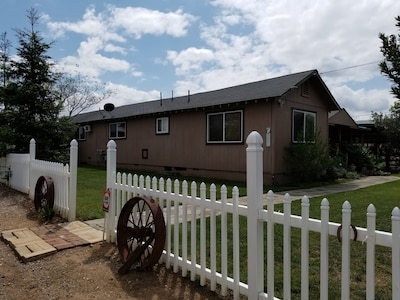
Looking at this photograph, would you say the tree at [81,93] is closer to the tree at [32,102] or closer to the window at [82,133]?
the window at [82,133]

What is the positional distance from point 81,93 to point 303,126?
24.8 metres

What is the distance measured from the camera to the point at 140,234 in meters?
3.97

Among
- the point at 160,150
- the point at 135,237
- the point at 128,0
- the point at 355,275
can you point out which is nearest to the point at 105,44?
the point at 160,150

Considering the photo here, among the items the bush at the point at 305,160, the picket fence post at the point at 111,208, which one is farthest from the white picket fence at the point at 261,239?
the bush at the point at 305,160

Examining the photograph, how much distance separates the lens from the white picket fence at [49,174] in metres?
5.88

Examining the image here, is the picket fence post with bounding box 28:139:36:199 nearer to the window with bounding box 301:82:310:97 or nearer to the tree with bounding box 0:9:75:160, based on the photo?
the tree with bounding box 0:9:75:160

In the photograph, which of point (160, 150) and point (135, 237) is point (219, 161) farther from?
point (135, 237)

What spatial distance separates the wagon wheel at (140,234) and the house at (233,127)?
307 inches

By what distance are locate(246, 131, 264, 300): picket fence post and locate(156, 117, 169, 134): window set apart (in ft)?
41.0

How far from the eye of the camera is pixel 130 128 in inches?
686

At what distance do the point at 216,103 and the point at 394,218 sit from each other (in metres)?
10.7

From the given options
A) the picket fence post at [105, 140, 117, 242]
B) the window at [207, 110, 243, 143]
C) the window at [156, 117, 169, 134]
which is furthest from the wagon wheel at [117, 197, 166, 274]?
the window at [156, 117, 169, 134]

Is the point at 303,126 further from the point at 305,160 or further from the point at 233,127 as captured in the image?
the point at 233,127

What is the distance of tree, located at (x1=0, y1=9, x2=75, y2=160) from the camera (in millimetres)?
10273
